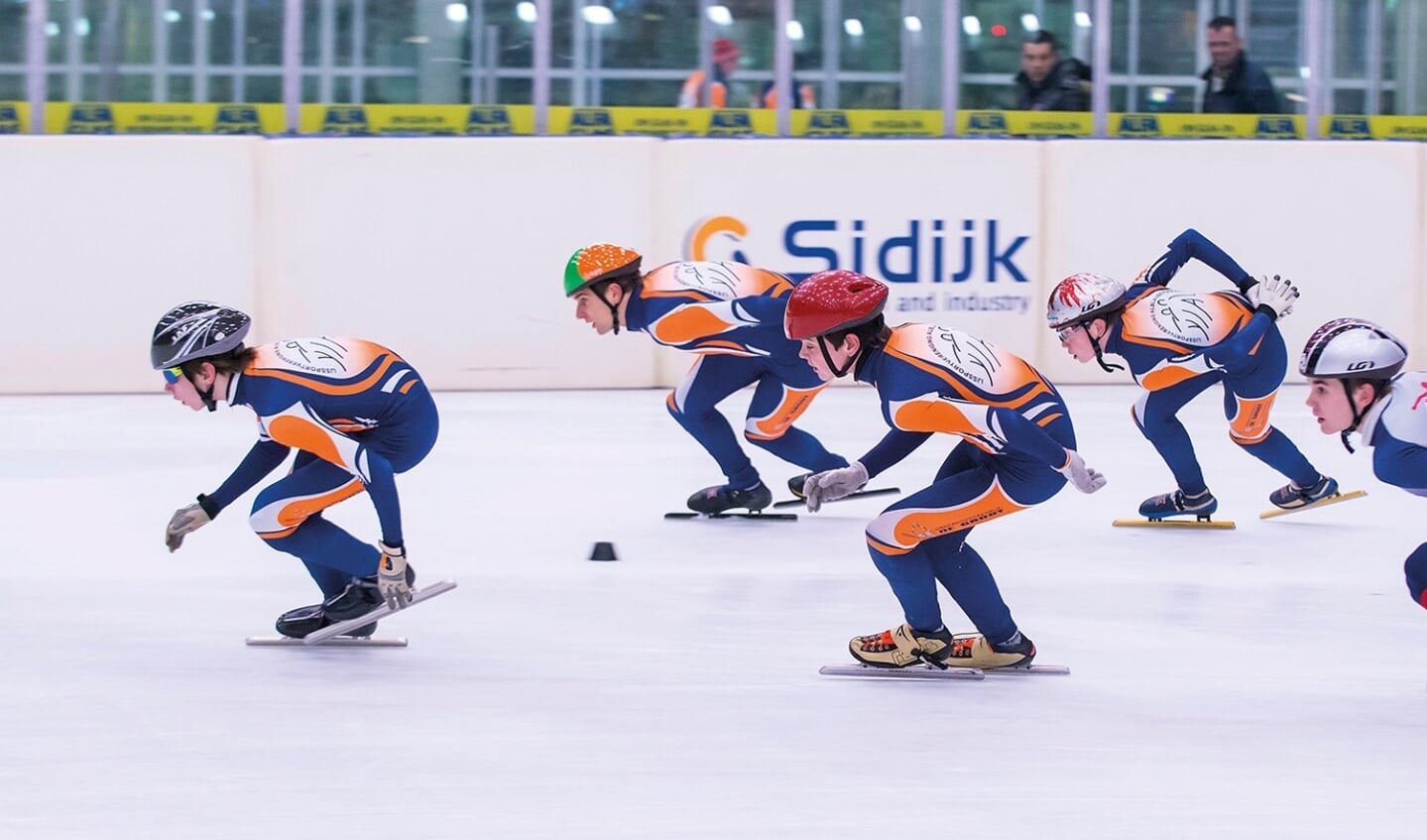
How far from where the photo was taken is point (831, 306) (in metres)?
4.43

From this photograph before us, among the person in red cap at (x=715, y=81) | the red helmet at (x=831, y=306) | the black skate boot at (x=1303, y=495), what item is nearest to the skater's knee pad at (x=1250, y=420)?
the black skate boot at (x=1303, y=495)

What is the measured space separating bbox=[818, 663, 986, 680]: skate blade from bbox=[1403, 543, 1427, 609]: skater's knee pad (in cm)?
109

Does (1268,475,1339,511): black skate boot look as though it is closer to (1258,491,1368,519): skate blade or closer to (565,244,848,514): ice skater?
(1258,491,1368,519): skate blade

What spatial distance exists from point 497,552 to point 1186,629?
8.12ft

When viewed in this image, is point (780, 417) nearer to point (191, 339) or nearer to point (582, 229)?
point (191, 339)

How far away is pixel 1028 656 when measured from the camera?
4883 millimetres

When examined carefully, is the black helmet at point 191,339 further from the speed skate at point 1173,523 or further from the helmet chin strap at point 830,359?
the speed skate at point 1173,523

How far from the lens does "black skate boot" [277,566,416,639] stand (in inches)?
203

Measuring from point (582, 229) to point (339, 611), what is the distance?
6.54 meters

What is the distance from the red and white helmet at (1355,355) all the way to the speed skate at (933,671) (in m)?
1.06

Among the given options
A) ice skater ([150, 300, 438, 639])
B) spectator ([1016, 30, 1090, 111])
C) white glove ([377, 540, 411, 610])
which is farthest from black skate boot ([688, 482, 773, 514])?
spectator ([1016, 30, 1090, 111])

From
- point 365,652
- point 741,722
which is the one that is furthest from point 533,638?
point 741,722

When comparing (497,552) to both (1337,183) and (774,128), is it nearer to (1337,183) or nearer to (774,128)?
(774,128)

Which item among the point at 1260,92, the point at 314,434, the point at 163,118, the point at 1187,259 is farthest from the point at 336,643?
the point at 1260,92
